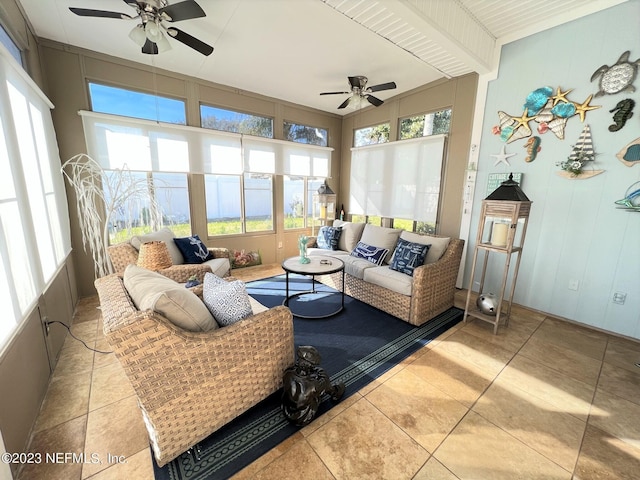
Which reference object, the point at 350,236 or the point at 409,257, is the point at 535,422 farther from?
the point at 350,236

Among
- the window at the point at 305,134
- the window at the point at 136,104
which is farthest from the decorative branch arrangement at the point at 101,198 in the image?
the window at the point at 305,134

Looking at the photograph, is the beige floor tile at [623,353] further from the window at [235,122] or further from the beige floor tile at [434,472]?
the window at [235,122]

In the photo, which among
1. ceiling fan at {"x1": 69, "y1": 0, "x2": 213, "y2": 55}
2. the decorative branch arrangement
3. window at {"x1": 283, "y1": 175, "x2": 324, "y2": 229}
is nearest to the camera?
ceiling fan at {"x1": 69, "y1": 0, "x2": 213, "y2": 55}

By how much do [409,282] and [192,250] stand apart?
8.36ft

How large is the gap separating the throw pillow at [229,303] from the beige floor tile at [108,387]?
100cm

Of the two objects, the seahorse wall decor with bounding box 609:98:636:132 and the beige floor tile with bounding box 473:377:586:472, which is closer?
the beige floor tile with bounding box 473:377:586:472

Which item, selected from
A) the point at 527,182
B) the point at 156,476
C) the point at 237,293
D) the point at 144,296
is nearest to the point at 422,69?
the point at 527,182

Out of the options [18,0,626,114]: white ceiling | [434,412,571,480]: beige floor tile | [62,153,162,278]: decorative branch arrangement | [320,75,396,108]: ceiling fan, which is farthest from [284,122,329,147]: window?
[434,412,571,480]: beige floor tile

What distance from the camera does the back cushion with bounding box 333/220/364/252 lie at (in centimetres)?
391

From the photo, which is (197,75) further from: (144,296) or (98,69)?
(144,296)

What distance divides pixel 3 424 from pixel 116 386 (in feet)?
2.17

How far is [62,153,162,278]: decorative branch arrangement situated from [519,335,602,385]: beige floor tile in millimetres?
4375

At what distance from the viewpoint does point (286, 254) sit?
5.01 meters

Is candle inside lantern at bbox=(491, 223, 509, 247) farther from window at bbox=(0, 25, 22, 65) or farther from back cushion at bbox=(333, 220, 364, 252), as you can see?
window at bbox=(0, 25, 22, 65)
